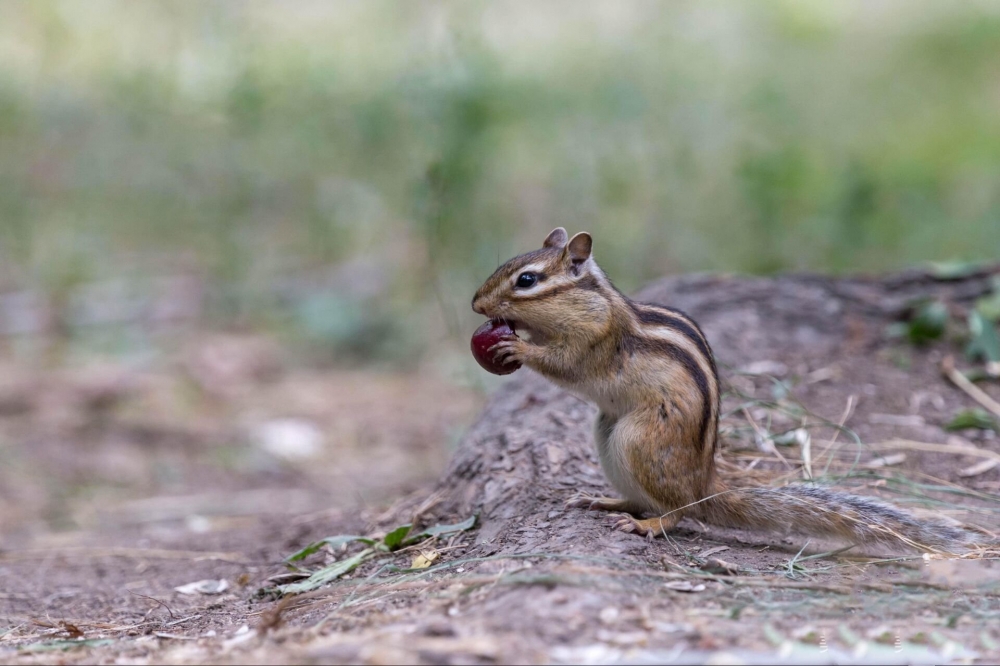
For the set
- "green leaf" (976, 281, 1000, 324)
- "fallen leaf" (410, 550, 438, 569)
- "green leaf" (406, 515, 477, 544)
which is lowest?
"fallen leaf" (410, 550, 438, 569)

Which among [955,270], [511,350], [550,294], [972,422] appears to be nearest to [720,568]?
[511,350]

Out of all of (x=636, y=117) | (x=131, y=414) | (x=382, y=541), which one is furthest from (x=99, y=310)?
(x=382, y=541)

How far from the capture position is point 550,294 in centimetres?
350

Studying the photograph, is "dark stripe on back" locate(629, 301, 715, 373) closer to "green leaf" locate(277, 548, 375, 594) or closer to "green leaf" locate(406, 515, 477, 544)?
"green leaf" locate(406, 515, 477, 544)

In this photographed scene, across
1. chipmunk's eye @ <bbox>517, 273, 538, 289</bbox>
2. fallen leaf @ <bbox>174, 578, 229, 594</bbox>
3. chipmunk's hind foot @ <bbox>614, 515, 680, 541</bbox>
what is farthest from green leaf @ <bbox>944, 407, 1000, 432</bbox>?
fallen leaf @ <bbox>174, 578, 229, 594</bbox>

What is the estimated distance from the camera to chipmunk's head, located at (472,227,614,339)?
3461 millimetres

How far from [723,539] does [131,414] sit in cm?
495

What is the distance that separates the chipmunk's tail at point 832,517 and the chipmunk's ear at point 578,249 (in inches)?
37.7

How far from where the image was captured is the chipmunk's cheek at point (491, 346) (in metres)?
3.43

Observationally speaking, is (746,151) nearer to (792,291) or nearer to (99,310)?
(792,291)

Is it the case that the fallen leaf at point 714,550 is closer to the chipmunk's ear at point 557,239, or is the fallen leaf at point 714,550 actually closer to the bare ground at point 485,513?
the bare ground at point 485,513

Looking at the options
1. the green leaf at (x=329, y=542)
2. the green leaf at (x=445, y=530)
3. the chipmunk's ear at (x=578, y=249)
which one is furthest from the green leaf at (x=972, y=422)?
the green leaf at (x=329, y=542)

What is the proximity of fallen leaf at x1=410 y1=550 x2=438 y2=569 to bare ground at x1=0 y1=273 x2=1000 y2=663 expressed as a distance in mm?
28

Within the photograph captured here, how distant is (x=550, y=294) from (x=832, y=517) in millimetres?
1180
